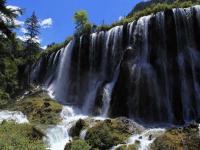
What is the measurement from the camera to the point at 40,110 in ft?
116

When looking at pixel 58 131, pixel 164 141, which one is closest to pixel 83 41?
pixel 58 131

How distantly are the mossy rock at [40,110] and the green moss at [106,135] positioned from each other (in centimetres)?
848

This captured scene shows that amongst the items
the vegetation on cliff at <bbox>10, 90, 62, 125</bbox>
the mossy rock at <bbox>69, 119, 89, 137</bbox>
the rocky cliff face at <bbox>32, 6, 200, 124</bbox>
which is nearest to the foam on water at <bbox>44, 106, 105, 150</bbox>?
the mossy rock at <bbox>69, 119, 89, 137</bbox>

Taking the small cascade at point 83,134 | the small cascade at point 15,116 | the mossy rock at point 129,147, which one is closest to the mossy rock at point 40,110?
the small cascade at point 15,116

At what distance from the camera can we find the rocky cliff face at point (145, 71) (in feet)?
109

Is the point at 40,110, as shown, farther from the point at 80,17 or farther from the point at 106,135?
the point at 80,17

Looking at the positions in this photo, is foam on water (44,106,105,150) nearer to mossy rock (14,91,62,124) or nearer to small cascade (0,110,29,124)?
mossy rock (14,91,62,124)

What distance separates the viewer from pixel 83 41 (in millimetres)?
44375

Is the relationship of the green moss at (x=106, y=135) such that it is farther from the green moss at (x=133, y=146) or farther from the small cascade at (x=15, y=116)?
the small cascade at (x=15, y=116)

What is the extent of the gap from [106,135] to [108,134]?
148 millimetres

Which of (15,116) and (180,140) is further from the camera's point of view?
(15,116)

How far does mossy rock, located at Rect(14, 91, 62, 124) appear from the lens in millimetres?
33666

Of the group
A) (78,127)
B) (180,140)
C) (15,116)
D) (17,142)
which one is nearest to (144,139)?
(180,140)

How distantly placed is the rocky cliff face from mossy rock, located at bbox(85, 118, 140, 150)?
7.48m
